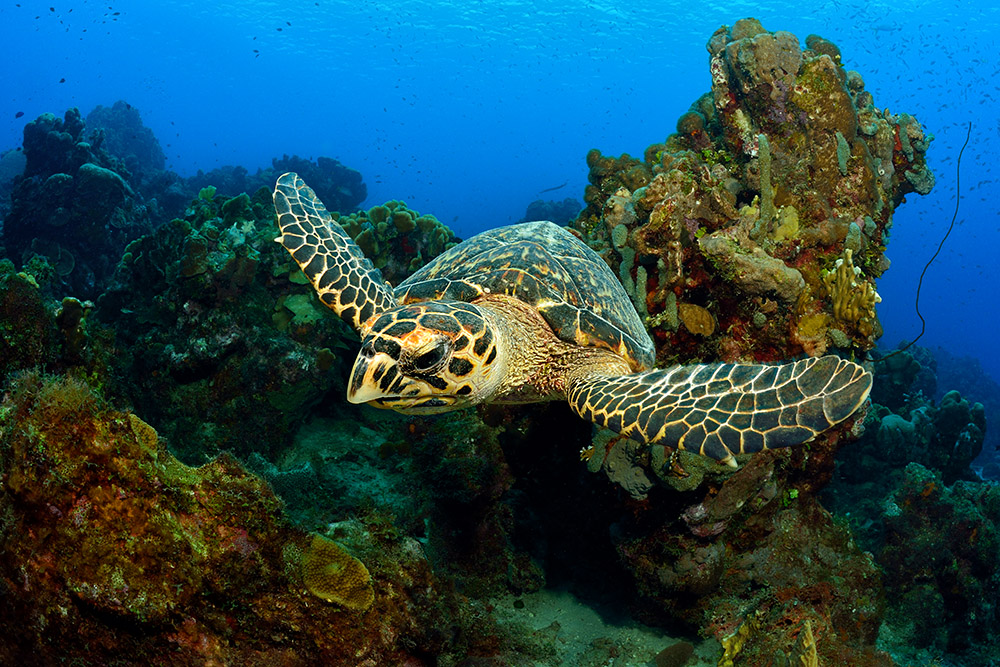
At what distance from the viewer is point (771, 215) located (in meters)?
5.29

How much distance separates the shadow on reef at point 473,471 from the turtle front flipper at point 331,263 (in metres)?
1.50

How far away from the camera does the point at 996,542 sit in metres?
6.76

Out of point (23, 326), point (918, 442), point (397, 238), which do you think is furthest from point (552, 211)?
point (23, 326)

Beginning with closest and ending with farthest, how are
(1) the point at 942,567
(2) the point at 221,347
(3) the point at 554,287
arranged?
(3) the point at 554,287 < (2) the point at 221,347 < (1) the point at 942,567

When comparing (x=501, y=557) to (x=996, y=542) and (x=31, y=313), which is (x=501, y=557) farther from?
(x=996, y=542)

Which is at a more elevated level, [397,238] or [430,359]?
[430,359]

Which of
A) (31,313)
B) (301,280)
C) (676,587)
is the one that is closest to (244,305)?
(301,280)

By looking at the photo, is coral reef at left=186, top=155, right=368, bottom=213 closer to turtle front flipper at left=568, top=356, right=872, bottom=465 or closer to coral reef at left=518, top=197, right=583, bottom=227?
coral reef at left=518, top=197, right=583, bottom=227

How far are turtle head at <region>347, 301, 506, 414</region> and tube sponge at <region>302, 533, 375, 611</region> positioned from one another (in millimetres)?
795

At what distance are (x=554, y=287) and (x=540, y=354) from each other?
0.62 metres

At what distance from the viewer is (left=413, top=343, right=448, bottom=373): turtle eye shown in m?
2.91

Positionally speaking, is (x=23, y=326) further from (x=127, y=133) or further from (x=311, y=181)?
(x=127, y=133)

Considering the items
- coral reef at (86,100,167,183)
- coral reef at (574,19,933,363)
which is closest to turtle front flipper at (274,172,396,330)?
coral reef at (574,19,933,363)

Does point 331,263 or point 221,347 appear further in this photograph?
point 221,347
